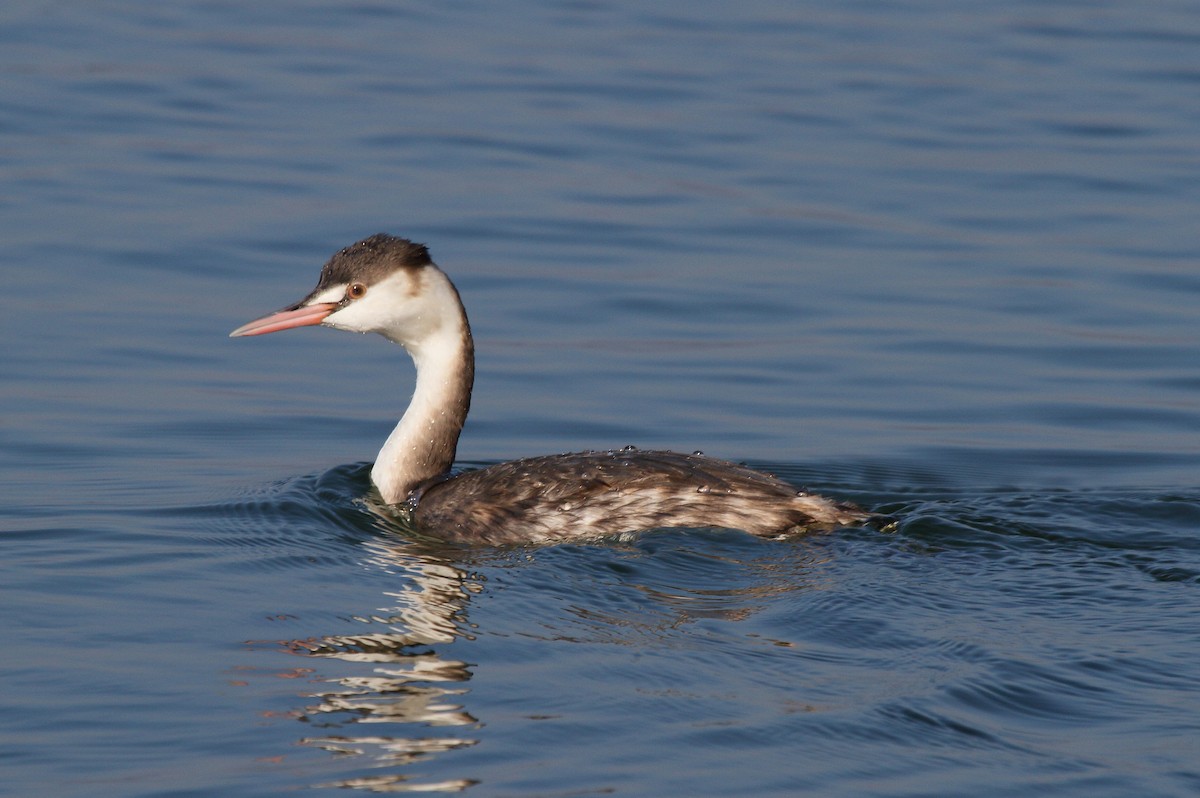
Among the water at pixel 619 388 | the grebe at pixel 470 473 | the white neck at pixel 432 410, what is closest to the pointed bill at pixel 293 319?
the grebe at pixel 470 473

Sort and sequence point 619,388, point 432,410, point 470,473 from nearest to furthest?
1. point 470,473
2. point 432,410
3. point 619,388

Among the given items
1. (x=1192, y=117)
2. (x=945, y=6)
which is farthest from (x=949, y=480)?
(x=945, y=6)

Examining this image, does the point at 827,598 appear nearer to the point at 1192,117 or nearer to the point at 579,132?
the point at 579,132

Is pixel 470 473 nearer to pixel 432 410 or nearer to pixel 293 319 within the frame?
pixel 432 410

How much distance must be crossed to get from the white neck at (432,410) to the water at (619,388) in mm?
280

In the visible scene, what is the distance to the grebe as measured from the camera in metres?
8.91

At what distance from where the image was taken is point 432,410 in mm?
9969

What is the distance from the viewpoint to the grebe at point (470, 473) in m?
8.91

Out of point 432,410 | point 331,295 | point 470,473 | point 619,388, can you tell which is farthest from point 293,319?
point 619,388

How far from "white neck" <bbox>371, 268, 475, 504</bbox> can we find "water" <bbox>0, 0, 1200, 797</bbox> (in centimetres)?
28

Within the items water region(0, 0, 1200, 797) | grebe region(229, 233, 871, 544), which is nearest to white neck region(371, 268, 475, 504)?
grebe region(229, 233, 871, 544)

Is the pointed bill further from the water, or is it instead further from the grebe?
the water

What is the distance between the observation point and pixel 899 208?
16.2 m

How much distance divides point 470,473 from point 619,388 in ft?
8.87
